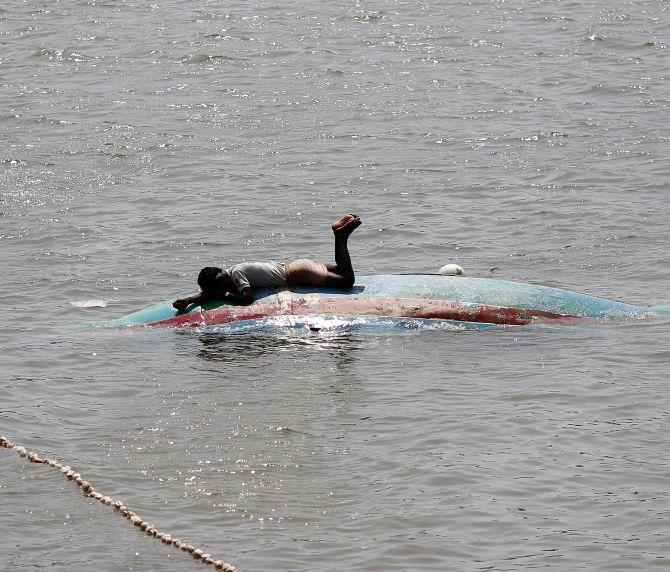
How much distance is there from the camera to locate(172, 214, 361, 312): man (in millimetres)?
11469

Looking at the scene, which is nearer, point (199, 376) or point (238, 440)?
point (238, 440)

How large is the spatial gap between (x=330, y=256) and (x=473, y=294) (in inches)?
131

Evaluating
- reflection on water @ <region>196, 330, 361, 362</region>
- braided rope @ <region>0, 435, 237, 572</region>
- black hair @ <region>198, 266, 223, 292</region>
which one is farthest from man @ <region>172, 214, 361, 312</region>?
braided rope @ <region>0, 435, 237, 572</region>

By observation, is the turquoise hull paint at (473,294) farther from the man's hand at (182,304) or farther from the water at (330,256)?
the water at (330,256)

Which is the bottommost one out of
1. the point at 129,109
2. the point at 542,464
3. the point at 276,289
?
the point at 542,464

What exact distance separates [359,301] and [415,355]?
865 millimetres

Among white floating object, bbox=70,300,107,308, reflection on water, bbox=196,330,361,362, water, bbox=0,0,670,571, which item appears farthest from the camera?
white floating object, bbox=70,300,107,308

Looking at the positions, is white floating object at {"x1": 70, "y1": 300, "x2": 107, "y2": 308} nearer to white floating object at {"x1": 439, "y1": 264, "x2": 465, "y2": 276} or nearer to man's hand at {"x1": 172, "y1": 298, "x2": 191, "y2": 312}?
man's hand at {"x1": 172, "y1": 298, "x2": 191, "y2": 312}

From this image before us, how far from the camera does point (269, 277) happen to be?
1163 centimetres

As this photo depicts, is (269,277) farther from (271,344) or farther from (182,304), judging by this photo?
(182,304)

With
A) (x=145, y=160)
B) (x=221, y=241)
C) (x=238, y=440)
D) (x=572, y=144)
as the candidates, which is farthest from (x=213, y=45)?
(x=238, y=440)

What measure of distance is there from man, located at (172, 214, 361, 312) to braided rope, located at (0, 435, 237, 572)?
2.91m

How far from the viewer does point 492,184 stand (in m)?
17.6

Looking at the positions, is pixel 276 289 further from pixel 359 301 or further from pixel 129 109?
pixel 129 109
